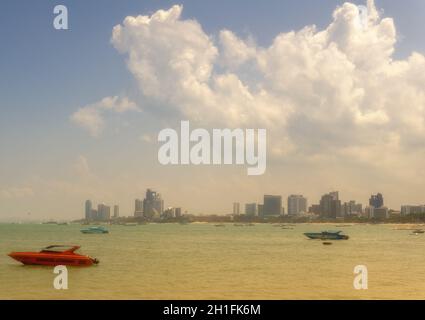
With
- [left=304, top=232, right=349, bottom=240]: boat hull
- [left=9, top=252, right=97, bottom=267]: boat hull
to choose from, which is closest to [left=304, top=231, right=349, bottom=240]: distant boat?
[left=304, top=232, right=349, bottom=240]: boat hull

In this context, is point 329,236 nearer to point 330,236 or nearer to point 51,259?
point 330,236

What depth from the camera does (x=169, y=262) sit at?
5975cm

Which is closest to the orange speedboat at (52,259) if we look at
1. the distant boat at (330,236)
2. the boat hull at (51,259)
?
the boat hull at (51,259)

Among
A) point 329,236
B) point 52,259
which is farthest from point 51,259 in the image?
point 329,236

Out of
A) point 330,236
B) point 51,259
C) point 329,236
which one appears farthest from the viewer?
point 329,236

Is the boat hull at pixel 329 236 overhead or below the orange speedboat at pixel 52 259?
below

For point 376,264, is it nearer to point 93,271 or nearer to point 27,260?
point 93,271

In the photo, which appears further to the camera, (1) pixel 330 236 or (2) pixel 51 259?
(1) pixel 330 236

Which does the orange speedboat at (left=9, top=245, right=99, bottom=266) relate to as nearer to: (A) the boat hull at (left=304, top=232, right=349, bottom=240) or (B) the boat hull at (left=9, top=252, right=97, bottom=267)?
(B) the boat hull at (left=9, top=252, right=97, bottom=267)

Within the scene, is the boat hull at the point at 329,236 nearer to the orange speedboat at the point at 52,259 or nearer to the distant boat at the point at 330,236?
the distant boat at the point at 330,236

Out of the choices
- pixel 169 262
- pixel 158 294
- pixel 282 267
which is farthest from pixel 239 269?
pixel 158 294

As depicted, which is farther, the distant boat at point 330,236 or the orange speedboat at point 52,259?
the distant boat at point 330,236

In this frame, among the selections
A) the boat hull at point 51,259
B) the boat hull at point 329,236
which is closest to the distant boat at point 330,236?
the boat hull at point 329,236
